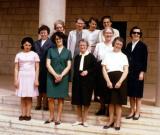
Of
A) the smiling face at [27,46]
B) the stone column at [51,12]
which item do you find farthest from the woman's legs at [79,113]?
the stone column at [51,12]

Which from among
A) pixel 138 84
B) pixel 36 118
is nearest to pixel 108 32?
pixel 138 84

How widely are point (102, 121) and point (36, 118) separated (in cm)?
149

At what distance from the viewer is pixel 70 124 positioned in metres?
8.32

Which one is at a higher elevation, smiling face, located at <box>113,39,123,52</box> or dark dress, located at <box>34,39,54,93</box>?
smiling face, located at <box>113,39,123,52</box>

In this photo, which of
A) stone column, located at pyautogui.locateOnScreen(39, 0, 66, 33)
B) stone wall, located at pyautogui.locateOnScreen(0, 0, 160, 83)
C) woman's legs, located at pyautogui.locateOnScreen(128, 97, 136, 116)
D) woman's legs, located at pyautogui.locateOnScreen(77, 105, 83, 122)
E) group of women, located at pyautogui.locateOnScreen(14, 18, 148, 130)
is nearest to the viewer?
group of women, located at pyautogui.locateOnScreen(14, 18, 148, 130)

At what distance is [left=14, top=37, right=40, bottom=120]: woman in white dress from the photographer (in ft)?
27.4

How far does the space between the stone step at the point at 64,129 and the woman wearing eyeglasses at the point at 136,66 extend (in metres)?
0.35

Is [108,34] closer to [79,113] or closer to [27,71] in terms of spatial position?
[79,113]

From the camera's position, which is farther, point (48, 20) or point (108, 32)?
point (48, 20)

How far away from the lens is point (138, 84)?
26.9 feet

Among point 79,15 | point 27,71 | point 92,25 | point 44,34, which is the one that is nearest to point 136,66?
point 92,25

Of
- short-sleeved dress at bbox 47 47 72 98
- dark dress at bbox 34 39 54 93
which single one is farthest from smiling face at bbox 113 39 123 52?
dark dress at bbox 34 39 54 93

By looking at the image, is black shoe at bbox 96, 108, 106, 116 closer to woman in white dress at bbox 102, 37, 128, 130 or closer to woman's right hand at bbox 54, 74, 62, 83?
woman in white dress at bbox 102, 37, 128, 130

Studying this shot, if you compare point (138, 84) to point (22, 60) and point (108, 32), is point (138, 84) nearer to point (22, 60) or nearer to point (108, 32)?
point (108, 32)
